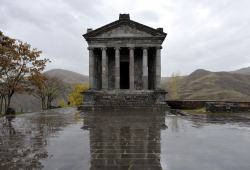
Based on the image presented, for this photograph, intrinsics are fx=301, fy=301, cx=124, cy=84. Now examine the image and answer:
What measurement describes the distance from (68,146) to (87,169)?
9.81 ft

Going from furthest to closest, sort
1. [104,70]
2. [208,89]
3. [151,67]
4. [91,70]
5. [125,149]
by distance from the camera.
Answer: [208,89], [151,67], [91,70], [104,70], [125,149]

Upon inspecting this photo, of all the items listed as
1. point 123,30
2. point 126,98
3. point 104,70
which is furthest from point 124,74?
point 126,98

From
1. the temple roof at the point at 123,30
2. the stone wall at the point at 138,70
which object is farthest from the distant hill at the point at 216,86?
the temple roof at the point at 123,30

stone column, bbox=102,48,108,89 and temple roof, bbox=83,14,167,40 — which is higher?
temple roof, bbox=83,14,167,40

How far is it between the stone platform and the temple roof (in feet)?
19.8

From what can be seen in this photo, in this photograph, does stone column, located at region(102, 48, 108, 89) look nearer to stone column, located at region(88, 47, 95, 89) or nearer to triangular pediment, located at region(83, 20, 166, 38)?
stone column, located at region(88, 47, 95, 89)

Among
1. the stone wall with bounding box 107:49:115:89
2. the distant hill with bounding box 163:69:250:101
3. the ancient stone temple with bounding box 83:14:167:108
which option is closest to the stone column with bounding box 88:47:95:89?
the ancient stone temple with bounding box 83:14:167:108

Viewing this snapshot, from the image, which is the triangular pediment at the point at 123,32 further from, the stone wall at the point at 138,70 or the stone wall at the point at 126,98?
the stone wall at the point at 126,98

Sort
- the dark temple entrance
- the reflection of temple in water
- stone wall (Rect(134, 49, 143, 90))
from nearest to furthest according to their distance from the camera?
the reflection of temple in water → stone wall (Rect(134, 49, 143, 90)) → the dark temple entrance

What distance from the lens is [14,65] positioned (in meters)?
36.8

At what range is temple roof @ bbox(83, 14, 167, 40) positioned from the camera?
105 feet

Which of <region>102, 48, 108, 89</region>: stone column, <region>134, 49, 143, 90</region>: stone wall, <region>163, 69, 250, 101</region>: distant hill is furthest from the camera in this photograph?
<region>163, 69, 250, 101</region>: distant hill

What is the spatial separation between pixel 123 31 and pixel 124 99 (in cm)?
750

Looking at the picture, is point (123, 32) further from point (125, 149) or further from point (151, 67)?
point (125, 149)
